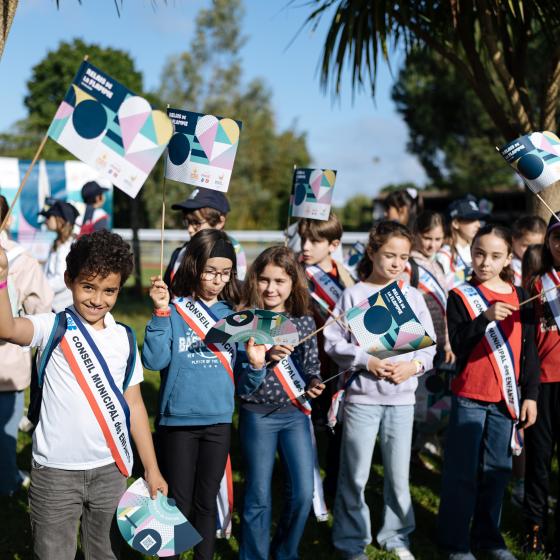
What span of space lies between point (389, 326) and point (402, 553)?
4.35 ft

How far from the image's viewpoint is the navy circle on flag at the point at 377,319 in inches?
130

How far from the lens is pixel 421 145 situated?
31453mm

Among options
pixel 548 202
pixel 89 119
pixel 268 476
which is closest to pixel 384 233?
pixel 268 476

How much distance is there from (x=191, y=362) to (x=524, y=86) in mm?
4777

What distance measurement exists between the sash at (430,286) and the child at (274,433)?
155 cm

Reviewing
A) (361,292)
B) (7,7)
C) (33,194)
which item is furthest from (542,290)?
(33,194)

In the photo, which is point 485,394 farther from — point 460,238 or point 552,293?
point 460,238

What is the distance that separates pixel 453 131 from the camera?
29828mm

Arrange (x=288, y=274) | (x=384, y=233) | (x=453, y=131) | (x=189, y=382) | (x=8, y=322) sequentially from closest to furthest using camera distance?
1. (x=8, y=322)
2. (x=189, y=382)
3. (x=288, y=274)
4. (x=384, y=233)
5. (x=453, y=131)

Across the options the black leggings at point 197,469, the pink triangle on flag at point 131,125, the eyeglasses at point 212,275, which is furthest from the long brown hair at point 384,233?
the pink triangle on flag at point 131,125

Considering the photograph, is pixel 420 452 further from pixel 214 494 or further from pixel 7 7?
pixel 7 7

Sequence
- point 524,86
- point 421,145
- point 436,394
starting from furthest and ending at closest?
point 421,145 < point 524,86 < point 436,394

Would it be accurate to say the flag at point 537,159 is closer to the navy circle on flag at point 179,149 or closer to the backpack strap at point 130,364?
the navy circle on flag at point 179,149

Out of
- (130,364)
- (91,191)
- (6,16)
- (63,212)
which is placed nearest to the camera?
(130,364)
